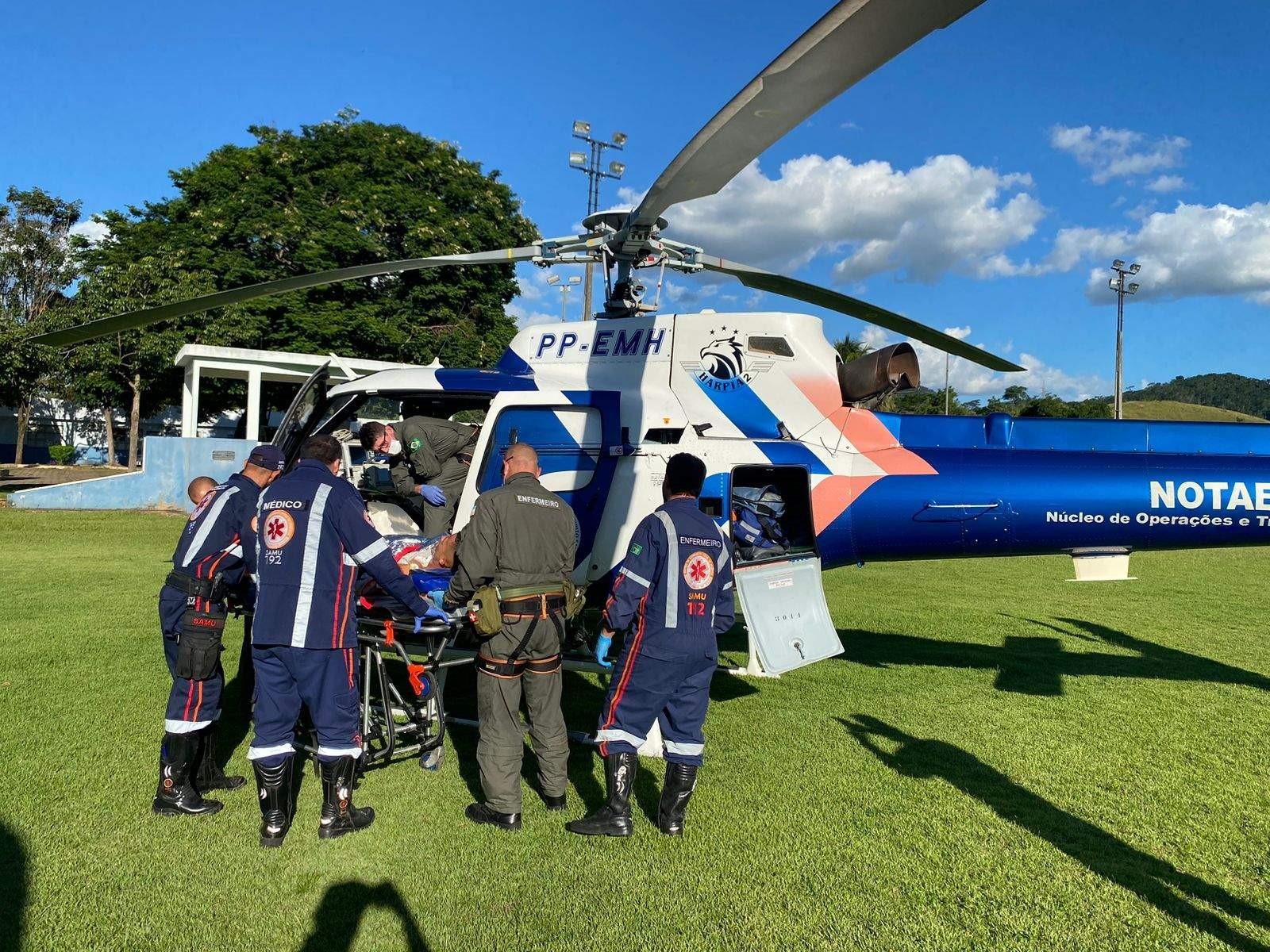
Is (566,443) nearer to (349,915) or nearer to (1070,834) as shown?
(349,915)

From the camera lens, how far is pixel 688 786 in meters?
3.92

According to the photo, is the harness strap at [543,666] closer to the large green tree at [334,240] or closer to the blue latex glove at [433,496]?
the blue latex glove at [433,496]

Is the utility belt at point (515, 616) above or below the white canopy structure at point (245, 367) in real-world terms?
below

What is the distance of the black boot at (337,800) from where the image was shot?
12.6ft

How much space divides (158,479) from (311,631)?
60.7 feet

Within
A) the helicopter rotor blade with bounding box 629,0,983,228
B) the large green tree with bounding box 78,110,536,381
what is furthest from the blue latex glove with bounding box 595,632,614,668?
the large green tree with bounding box 78,110,536,381

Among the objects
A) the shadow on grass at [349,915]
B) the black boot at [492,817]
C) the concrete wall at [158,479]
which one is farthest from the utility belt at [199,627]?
the concrete wall at [158,479]

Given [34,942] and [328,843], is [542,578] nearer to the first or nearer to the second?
[328,843]

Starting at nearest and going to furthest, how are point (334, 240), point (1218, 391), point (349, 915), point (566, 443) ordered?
point (349, 915) → point (566, 443) → point (334, 240) → point (1218, 391)

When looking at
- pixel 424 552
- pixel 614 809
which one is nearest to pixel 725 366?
pixel 424 552

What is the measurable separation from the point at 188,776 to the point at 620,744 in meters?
2.25

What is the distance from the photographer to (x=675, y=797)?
154 inches

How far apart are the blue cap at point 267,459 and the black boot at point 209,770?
140 cm

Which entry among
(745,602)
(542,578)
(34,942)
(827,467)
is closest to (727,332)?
(827,467)
